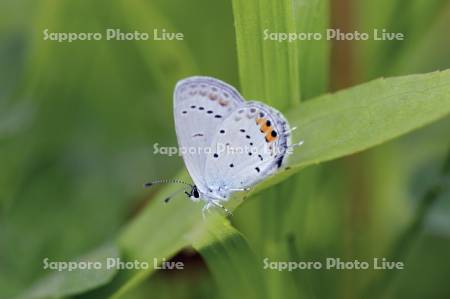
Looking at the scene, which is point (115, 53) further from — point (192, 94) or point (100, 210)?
point (192, 94)

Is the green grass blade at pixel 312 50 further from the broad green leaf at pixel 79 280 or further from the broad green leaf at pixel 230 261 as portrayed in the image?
the broad green leaf at pixel 79 280

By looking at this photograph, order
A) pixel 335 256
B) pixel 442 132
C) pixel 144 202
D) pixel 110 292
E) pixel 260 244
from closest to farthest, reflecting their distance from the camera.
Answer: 1. pixel 110 292
2. pixel 260 244
3. pixel 335 256
4. pixel 144 202
5. pixel 442 132

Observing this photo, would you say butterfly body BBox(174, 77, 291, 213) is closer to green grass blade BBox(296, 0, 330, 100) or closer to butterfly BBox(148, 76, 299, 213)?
butterfly BBox(148, 76, 299, 213)

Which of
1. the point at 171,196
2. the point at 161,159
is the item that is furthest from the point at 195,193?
the point at 161,159

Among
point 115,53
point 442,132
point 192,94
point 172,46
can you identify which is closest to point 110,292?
point 192,94

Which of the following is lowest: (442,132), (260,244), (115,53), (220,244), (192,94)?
(220,244)

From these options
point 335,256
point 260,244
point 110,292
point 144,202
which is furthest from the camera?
point 144,202

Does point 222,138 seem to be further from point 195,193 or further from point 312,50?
point 312,50

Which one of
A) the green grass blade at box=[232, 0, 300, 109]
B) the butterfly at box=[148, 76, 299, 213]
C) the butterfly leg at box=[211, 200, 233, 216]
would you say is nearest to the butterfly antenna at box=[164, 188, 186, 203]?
the butterfly at box=[148, 76, 299, 213]
